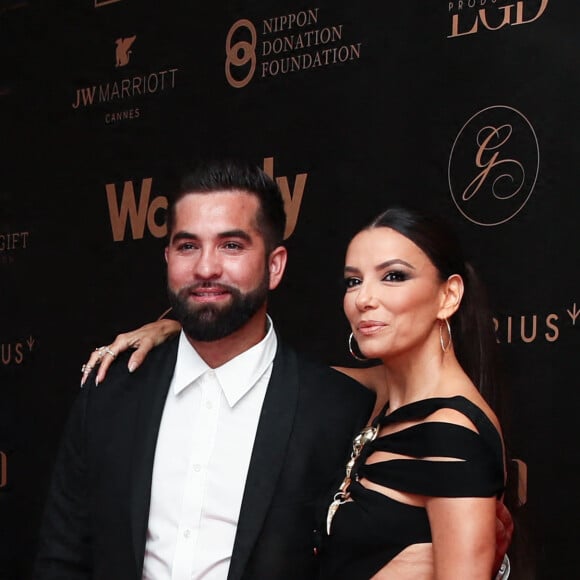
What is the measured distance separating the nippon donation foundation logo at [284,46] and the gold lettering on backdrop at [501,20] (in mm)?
326

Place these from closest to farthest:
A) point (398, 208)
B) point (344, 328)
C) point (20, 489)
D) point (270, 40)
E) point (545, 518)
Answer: point (398, 208) < point (545, 518) < point (344, 328) < point (270, 40) < point (20, 489)

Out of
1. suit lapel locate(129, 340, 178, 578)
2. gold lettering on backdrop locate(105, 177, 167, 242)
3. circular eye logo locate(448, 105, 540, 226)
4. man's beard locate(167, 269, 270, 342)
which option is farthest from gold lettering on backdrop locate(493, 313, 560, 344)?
gold lettering on backdrop locate(105, 177, 167, 242)

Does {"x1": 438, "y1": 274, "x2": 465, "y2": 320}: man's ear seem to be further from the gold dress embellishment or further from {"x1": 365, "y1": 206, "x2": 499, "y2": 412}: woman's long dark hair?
the gold dress embellishment

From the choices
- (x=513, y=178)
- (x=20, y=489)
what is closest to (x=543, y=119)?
(x=513, y=178)

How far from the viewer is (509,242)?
2.73 metres

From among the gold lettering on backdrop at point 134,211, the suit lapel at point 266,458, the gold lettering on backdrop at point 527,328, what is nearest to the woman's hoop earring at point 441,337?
the suit lapel at point 266,458

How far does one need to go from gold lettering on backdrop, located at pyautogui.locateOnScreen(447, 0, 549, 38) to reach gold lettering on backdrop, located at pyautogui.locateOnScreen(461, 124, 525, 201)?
265mm

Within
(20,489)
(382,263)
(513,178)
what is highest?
(513,178)

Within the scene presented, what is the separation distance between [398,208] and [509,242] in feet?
2.39

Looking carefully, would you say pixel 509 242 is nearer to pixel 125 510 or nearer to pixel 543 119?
pixel 543 119

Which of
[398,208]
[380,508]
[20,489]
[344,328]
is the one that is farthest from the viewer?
[20,489]

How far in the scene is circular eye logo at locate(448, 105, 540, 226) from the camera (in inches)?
107

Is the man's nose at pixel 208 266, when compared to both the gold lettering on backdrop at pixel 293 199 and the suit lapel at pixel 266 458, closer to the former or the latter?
the suit lapel at pixel 266 458

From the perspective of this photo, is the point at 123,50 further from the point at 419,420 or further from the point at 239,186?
the point at 419,420
